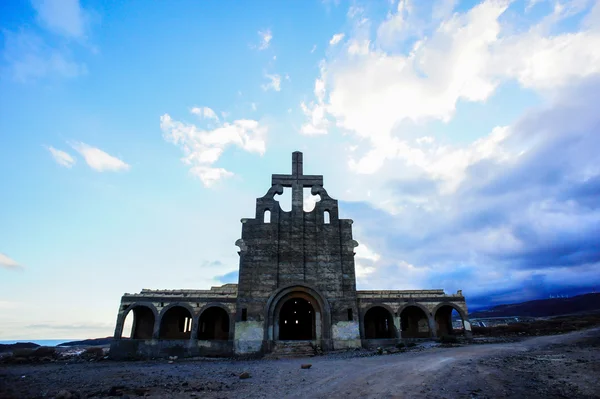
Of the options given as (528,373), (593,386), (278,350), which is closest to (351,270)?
(278,350)

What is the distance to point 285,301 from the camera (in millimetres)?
25531

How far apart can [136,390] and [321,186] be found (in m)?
21.4

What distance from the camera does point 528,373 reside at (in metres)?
11.0

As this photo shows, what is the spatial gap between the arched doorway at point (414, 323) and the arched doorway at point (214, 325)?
1585 cm

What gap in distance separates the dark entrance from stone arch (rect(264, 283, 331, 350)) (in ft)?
15.4

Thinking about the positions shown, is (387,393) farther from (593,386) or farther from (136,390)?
(136,390)

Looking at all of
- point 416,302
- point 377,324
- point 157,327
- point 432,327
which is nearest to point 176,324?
point 157,327

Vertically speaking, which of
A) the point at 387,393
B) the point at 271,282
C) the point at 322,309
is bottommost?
the point at 387,393

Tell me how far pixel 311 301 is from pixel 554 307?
15259 cm

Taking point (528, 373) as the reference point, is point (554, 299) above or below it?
above

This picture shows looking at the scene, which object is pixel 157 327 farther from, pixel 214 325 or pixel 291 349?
pixel 291 349

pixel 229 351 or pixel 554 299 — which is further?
pixel 554 299

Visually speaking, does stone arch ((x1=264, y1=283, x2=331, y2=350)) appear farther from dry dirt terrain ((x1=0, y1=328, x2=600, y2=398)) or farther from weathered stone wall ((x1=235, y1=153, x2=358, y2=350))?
dry dirt terrain ((x1=0, y1=328, x2=600, y2=398))

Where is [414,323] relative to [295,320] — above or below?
below
